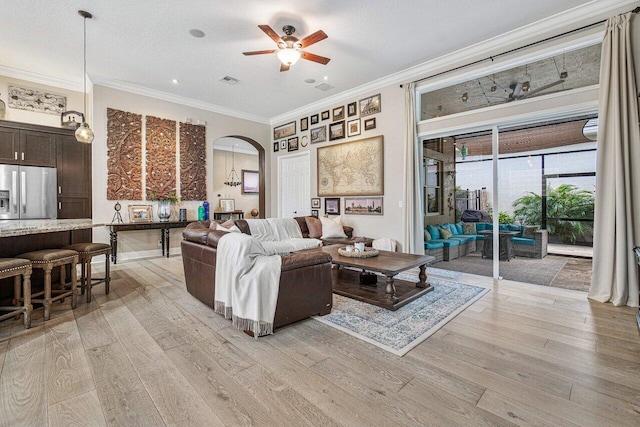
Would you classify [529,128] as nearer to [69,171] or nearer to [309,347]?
[309,347]

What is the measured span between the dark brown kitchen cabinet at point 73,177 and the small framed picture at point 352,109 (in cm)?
491

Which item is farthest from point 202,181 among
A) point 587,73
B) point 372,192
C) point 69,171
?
point 587,73

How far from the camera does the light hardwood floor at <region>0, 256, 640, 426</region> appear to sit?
1.56m

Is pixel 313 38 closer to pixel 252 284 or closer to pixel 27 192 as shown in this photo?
pixel 252 284

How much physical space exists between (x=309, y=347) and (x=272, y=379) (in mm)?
474

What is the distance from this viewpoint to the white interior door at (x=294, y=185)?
706cm

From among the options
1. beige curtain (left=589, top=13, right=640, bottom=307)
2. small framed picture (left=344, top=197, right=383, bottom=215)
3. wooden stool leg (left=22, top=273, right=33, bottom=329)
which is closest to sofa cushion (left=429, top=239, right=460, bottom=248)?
small framed picture (left=344, top=197, right=383, bottom=215)

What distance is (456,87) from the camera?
465 cm

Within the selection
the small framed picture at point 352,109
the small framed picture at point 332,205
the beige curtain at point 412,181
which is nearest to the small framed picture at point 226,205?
the small framed picture at point 332,205

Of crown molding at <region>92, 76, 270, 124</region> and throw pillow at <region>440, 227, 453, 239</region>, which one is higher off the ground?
crown molding at <region>92, 76, 270, 124</region>

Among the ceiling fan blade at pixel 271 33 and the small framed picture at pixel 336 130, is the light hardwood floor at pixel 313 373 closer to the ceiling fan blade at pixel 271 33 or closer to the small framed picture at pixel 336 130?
the ceiling fan blade at pixel 271 33

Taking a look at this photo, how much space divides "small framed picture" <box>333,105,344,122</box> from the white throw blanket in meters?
4.30

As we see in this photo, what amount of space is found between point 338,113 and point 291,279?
4.52 metres

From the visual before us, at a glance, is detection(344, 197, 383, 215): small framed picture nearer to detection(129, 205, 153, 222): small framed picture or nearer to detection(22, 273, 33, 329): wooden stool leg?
detection(129, 205, 153, 222): small framed picture
